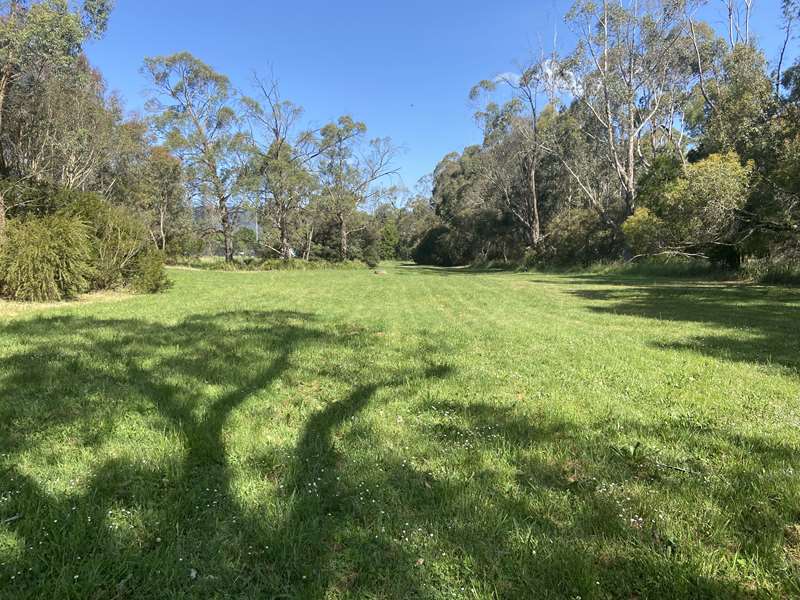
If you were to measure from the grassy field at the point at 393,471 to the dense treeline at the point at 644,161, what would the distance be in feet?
31.6

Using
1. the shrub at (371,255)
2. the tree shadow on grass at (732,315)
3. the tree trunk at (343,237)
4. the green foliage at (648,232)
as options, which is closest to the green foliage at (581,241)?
the green foliage at (648,232)

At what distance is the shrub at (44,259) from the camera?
30.9 feet

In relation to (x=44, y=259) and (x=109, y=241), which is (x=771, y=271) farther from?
(x=44, y=259)

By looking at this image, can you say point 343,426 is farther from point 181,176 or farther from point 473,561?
point 181,176

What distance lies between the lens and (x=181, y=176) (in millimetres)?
33156

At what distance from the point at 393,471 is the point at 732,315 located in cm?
929

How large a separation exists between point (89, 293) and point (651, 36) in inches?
1184

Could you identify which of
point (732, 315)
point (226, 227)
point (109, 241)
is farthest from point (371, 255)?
point (732, 315)

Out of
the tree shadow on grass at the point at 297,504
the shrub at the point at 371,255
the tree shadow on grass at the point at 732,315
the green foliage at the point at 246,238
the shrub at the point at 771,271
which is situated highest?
the green foliage at the point at 246,238

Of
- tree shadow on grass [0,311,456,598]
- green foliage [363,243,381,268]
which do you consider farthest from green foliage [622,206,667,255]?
green foliage [363,243,381,268]

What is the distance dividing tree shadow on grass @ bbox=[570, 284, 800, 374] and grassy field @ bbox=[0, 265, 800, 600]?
0.24 meters

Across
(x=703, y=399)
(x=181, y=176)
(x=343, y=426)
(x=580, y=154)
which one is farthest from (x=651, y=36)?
(x=181, y=176)

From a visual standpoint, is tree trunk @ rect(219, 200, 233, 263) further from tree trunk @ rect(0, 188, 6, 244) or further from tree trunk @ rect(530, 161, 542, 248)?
tree trunk @ rect(530, 161, 542, 248)

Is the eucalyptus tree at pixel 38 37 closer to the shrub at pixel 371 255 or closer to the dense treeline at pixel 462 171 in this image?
the dense treeline at pixel 462 171
